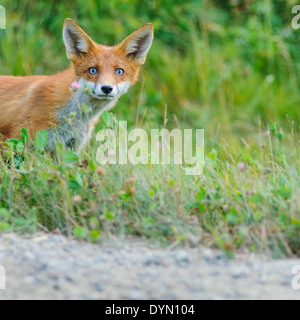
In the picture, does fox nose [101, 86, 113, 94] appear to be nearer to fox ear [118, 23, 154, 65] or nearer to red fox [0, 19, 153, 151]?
red fox [0, 19, 153, 151]

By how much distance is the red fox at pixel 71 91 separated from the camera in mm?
4547

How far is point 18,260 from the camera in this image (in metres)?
2.76

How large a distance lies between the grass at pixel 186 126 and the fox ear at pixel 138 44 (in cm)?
60

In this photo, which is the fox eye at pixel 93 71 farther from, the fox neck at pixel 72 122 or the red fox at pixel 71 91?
the fox neck at pixel 72 122

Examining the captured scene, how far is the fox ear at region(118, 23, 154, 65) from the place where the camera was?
4.75m

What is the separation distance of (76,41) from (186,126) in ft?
11.2

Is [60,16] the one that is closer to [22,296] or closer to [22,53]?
[22,53]

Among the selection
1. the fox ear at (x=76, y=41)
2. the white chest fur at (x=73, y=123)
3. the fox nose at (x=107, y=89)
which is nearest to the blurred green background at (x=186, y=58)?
the white chest fur at (x=73, y=123)

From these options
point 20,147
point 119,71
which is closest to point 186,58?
point 119,71

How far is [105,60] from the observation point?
4652 mm

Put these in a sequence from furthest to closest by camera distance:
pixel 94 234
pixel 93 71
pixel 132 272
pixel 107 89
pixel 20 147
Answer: pixel 93 71 → pixel 107 89 → pixel 20 147 → pixel 94 234 → pixel 132 272

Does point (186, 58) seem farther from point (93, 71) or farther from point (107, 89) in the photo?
point (107, 89)
